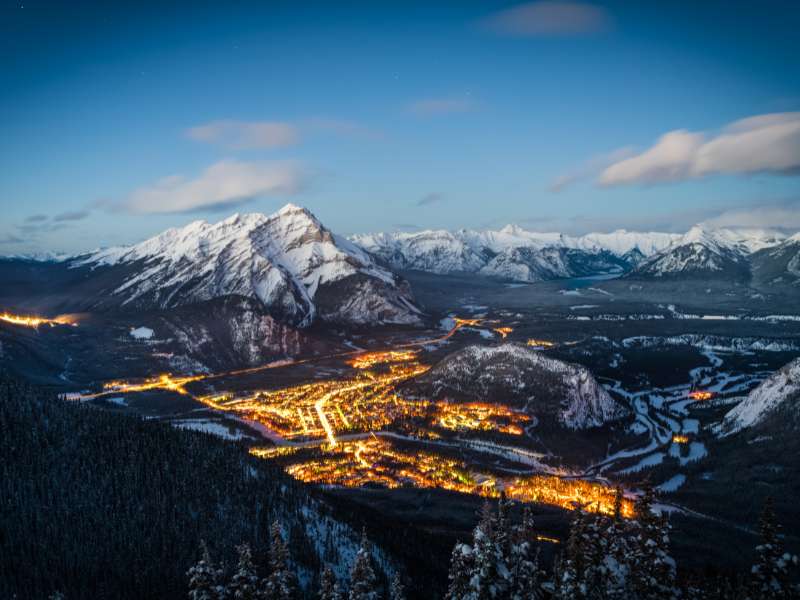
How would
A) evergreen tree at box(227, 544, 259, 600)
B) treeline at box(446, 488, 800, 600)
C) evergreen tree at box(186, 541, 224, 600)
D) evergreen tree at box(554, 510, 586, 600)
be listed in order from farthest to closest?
evergreen tree at box(186, 541, 224, 600) → evergreen tree at box(227, 544, 259, 600) → evergreen tree at box(554, 510, 586, 600) → treeline at box(446, 488, 800, 600)

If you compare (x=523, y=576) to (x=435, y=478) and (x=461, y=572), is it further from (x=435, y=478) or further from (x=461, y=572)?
(x=435, y=478)

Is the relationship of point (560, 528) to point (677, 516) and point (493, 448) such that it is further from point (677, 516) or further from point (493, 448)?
point (493, 448)

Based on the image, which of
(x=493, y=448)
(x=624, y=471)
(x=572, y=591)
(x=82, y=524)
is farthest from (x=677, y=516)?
(x=82, y=524)

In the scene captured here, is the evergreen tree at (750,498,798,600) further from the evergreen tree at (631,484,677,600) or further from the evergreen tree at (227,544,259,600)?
the evergreen tree at (227,544,259,600)

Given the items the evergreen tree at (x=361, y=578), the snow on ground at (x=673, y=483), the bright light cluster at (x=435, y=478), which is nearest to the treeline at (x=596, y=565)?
the evergreen tree at (x=361, y=578)

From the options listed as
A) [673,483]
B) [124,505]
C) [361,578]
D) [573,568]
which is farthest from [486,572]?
[673,483]

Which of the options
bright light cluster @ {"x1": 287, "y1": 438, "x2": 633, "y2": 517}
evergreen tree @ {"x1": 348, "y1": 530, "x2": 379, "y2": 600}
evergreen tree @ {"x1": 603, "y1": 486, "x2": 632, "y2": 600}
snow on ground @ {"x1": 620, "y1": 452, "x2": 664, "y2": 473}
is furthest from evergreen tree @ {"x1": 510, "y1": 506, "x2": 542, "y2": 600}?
snow on ground @ {"x1": 620, "y1": 452, "x2": 664, "y2": 473}
